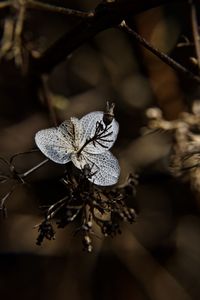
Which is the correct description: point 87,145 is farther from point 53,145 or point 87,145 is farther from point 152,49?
point 152,49

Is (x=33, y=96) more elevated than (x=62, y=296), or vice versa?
(x=33, y=96)

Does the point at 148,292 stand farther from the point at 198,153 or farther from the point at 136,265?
the point at 198,153

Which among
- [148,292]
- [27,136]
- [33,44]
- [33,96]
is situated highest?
[33,44]

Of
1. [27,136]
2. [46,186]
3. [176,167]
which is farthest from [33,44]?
[176,167]

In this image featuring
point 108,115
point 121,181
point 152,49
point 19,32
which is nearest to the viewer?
point 108,115

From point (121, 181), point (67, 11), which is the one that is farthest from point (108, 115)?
point (121, 181)

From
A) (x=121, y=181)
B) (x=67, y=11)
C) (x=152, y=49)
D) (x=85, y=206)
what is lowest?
(x=121, y=181)

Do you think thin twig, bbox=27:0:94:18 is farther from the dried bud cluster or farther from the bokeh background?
the bokeh background
